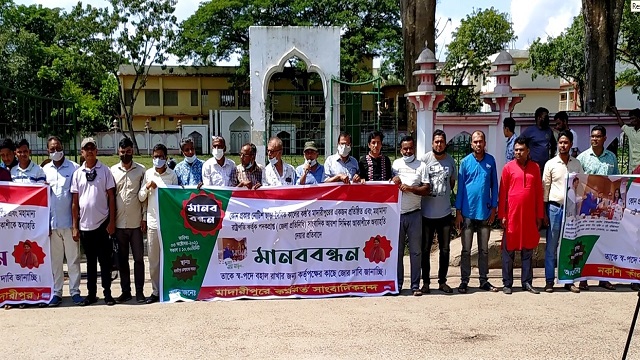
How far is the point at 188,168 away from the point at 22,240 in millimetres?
1847

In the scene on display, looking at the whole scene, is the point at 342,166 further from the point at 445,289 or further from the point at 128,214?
the point at 128,214

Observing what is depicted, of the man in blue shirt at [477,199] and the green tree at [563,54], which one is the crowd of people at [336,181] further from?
the green tree at [563,54]

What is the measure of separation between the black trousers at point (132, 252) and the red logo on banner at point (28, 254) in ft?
2.59

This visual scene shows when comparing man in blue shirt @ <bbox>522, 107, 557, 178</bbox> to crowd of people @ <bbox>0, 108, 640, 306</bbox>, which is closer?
crowd of people @ <bbox>0, 108, 640, 306</bbox>

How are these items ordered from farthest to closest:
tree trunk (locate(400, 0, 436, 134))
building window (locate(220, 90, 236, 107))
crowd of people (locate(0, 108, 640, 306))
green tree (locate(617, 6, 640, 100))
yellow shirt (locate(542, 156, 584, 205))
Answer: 1. building window (locate(220, 90, 236, 107))
2. green tree (locate(617, 6, 640, 100))
3. tree trunk (locate(400, 0, 436, 134))
4. yellow shirt (locate(542, 156, 584, 205))
5. crowd of people (locate(0, 108, 640, 306))

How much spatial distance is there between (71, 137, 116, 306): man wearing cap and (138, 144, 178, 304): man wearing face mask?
1.13 feet

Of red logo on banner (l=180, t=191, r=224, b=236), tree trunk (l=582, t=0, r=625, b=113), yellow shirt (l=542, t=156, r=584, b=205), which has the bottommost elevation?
red logo on banner (l=180, t=191, r=224, b=236)

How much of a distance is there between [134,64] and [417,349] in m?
34.1

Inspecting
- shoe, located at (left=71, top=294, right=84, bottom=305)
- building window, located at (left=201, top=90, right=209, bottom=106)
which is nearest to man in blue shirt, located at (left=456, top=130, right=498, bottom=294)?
shoe, located at (left=71, top=294, right=84, bottom=305)

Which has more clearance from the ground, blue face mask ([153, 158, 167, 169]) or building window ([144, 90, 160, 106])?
building window ([144, 90, 160, 106])

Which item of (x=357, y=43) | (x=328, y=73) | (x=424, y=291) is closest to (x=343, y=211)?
(x=424, y=291)

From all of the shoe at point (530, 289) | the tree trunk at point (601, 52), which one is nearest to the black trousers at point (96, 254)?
the shoe at point (530, 289)

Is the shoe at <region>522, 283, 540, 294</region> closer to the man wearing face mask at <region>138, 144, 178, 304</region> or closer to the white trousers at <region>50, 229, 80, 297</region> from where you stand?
the man wearing face mask at <region>138, 144, 178, 304</region>

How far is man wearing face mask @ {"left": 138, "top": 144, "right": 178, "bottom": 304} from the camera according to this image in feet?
20.8
